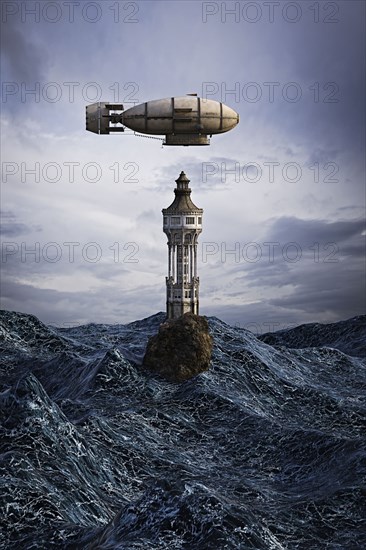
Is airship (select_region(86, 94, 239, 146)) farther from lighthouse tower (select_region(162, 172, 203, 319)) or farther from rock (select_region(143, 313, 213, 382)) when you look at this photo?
rock (select_region(143, 313, 213, 382))

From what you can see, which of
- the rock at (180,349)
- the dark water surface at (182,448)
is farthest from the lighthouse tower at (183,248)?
the rock at (180,349)

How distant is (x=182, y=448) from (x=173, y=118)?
112ft

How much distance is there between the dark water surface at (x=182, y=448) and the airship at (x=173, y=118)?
48.7 feet

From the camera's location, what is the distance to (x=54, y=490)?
38.1 metres

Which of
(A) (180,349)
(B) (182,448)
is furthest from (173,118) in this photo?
(B) (182,448)

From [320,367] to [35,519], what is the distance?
4533 cm

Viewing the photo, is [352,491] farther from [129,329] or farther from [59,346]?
[129,329]

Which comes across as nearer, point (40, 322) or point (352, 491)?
point (352, 491)

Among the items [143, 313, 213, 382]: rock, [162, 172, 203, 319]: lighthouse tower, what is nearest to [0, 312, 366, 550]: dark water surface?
[143, 313, 213, 382]: rock

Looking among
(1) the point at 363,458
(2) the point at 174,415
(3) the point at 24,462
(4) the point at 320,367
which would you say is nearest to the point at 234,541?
(3) the point at 24,462

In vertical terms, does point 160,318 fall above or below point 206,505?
above

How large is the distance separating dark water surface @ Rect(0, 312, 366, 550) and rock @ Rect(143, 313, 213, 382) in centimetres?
107

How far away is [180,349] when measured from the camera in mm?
62562

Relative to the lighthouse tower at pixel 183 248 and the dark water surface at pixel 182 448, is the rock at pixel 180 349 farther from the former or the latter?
the lighthouse tower at pixel 183 248
